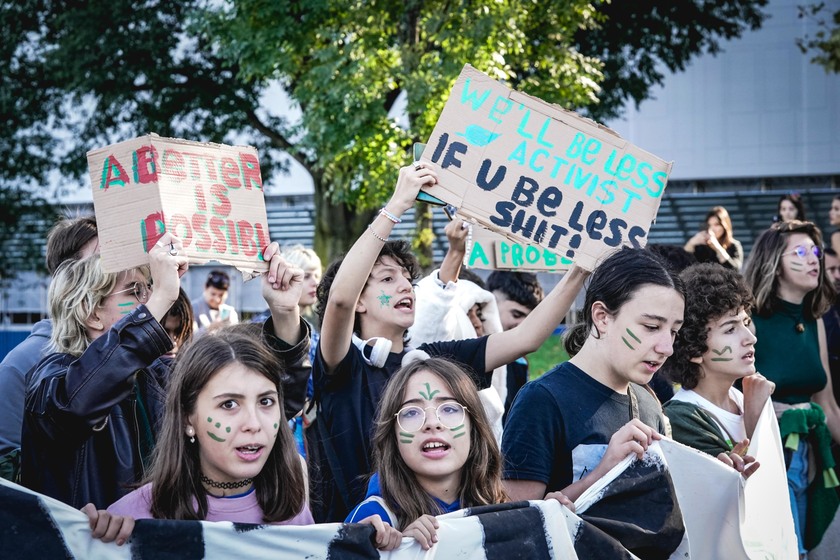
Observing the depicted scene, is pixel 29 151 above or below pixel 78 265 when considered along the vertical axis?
above

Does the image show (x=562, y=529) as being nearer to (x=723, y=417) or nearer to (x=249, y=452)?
(x=249, y=452)

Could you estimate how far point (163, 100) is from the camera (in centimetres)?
1612

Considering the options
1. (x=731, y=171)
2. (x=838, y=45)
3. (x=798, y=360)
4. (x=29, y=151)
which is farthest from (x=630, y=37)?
(x=798, y=360)

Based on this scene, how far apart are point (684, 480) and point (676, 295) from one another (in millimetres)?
613

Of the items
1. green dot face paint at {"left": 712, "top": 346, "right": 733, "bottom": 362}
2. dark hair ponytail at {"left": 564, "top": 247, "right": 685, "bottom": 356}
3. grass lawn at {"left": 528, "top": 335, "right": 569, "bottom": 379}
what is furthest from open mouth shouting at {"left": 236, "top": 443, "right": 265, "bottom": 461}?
grass lawn at {"left": 528, "top": 335, "right": 569, "bottom": 379}

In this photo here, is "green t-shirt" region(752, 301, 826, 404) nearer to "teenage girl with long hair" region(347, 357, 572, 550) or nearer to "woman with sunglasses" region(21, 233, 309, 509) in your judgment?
"teenage girl with long hair" region(347, 357, 572, 550)

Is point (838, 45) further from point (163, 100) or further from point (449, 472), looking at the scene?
point (449, 472)

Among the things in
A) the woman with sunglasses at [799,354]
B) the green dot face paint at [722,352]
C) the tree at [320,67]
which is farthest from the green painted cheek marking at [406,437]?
the tree at [320,67]

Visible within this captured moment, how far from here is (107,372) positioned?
308cm

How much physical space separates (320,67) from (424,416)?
7976 millimetres

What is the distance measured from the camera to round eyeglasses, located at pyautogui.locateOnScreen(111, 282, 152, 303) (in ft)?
11.8

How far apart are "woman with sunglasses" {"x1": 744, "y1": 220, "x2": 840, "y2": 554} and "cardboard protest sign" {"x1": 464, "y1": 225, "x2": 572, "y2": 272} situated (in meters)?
1.30

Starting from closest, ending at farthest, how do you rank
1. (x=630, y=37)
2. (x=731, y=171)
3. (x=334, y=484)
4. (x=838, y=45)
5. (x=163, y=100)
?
(x=334, y=484), (x=838, y=45), (x=163, y=100), (x=630, y=37), (x=731, y=171)

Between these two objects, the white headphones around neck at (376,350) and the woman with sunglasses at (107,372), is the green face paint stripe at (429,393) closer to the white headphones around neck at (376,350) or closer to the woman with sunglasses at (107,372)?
the woman with sunglasses at (107,372)
